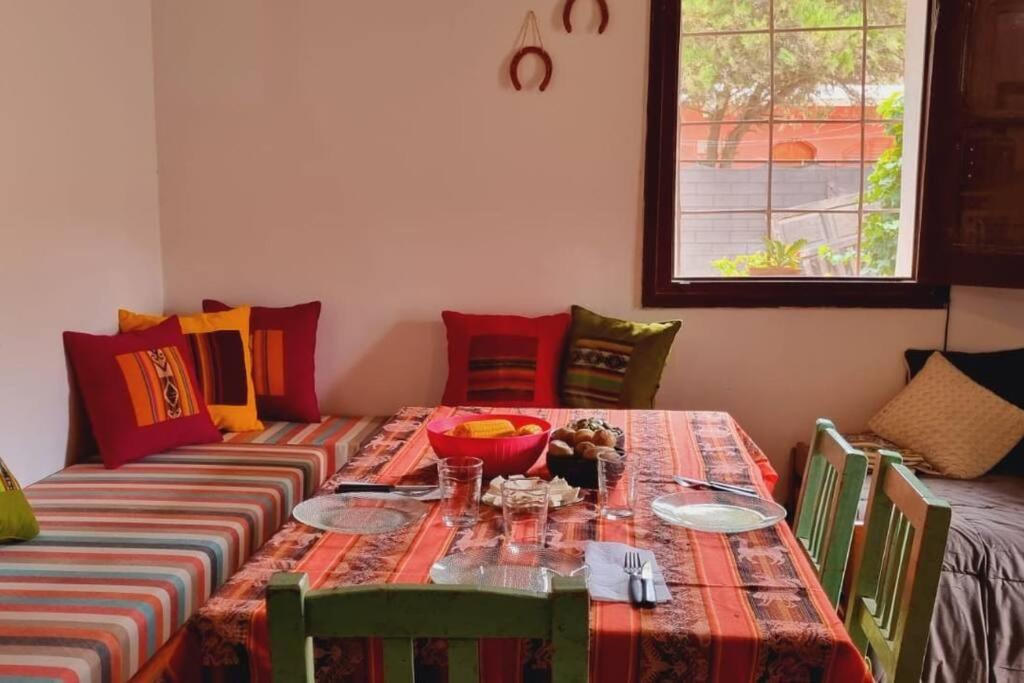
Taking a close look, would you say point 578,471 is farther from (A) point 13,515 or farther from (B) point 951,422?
(B) point 951,422

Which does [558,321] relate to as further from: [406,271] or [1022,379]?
[1022,379]

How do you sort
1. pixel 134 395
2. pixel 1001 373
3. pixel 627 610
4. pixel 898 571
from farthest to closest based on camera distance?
pixel 1001 373
pixel 134 395
pixel 898 571
pixel 627 610

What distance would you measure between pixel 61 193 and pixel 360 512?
1.89 m

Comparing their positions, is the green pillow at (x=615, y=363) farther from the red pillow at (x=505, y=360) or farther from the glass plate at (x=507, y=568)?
the glass plate at (x=507, y=568)

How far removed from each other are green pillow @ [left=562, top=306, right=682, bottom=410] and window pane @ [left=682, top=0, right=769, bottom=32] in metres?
1.15

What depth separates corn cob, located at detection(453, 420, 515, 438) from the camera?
196cm

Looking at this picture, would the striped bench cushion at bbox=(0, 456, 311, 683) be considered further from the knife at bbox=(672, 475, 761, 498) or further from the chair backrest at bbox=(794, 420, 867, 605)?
the chair backrest at bbox=(794, 420, 867, 605)

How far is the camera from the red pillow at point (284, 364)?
337 cm

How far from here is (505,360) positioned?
327 centimetres

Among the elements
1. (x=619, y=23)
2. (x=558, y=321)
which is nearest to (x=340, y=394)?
(x=558, y=321)

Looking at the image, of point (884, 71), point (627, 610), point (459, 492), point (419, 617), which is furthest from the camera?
point (884, 71)

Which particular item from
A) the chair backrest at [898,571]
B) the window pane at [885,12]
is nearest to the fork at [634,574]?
the chair backrest at [898,571]

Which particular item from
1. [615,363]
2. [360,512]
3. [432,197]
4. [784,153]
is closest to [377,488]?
[360,512]

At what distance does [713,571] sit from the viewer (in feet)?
4.55
